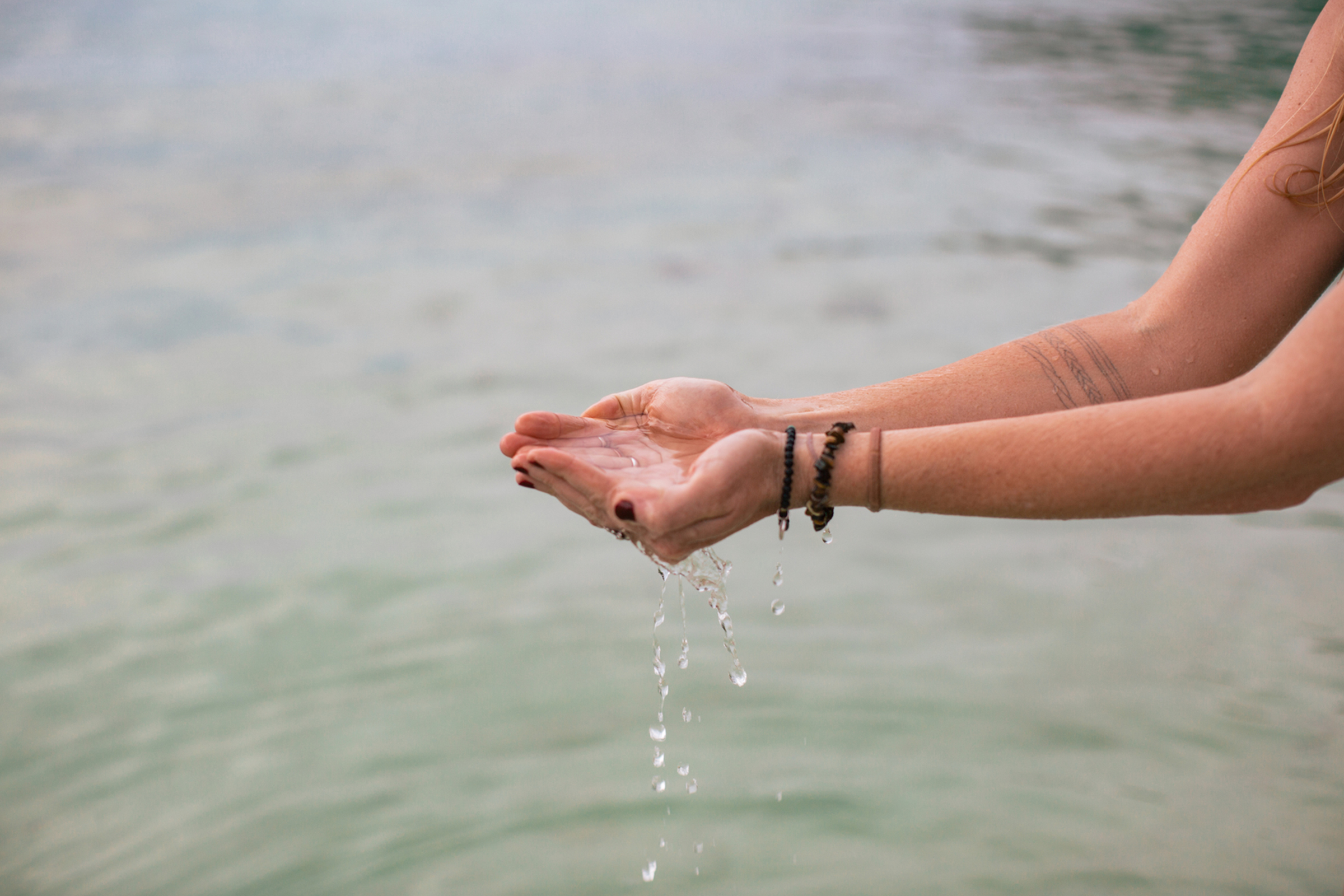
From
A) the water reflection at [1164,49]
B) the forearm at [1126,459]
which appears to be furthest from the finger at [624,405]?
the water reflection at [1164,49]

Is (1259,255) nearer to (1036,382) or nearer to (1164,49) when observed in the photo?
(1036,382)

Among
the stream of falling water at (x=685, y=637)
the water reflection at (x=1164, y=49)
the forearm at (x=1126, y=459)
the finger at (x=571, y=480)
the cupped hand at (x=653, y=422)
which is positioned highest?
the water reflection at (x=1164, y=49)

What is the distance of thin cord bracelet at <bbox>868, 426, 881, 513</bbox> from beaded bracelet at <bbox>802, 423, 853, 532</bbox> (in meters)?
0.05

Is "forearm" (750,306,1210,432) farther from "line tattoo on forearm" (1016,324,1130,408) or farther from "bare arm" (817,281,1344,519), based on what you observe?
"bare arm" (817,281,1344,519)

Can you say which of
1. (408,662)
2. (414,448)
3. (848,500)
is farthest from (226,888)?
(414,448)

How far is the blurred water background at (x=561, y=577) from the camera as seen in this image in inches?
106

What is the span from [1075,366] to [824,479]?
2.13 feet

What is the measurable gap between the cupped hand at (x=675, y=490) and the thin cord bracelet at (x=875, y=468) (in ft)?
0.48

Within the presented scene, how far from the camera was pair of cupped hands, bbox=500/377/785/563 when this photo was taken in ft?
5.54

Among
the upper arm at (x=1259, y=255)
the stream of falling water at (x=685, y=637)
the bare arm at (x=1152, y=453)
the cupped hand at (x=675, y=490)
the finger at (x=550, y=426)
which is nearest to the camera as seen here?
the bare arm at (x=1152, y=453)

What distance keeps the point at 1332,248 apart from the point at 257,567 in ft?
10.5

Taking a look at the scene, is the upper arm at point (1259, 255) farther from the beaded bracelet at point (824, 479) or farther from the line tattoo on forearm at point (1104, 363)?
the beaded bracelet at point (824, 479)

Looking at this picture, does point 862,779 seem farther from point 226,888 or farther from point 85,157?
point 85,157

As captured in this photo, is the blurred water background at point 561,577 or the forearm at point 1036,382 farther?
the blurred water background at point 561,577
